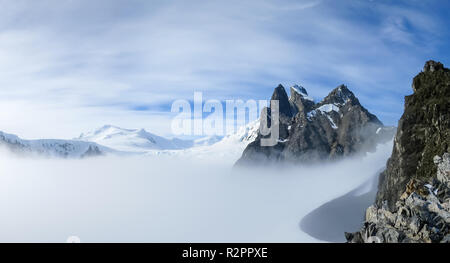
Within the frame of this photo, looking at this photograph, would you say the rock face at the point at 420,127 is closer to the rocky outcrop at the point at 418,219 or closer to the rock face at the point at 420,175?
the rock face at the point at 420,175

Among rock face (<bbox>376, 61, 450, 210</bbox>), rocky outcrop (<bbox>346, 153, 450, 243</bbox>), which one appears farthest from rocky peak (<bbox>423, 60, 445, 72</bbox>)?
rocky outcrop (<bbox>346, 153, 450, 243</bbox>)

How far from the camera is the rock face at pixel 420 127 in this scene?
11200 cm

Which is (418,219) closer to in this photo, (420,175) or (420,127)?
(420,175)

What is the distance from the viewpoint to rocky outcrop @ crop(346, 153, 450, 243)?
4166cm

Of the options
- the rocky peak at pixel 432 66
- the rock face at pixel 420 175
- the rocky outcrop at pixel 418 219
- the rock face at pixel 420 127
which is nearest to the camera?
the rocky outcrop at pixel 418 219

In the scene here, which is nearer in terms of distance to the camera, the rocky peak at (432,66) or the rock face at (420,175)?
the rock face at (420,175)

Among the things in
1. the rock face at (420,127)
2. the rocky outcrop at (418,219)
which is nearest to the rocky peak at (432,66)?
the rock face at (420,127)

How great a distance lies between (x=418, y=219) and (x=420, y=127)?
9274 cm

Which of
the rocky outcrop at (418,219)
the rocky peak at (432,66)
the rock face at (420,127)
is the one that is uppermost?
the rocky peak at (432,66)

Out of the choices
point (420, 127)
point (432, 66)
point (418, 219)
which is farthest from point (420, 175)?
point (418, 219)

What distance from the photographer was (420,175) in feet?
332
